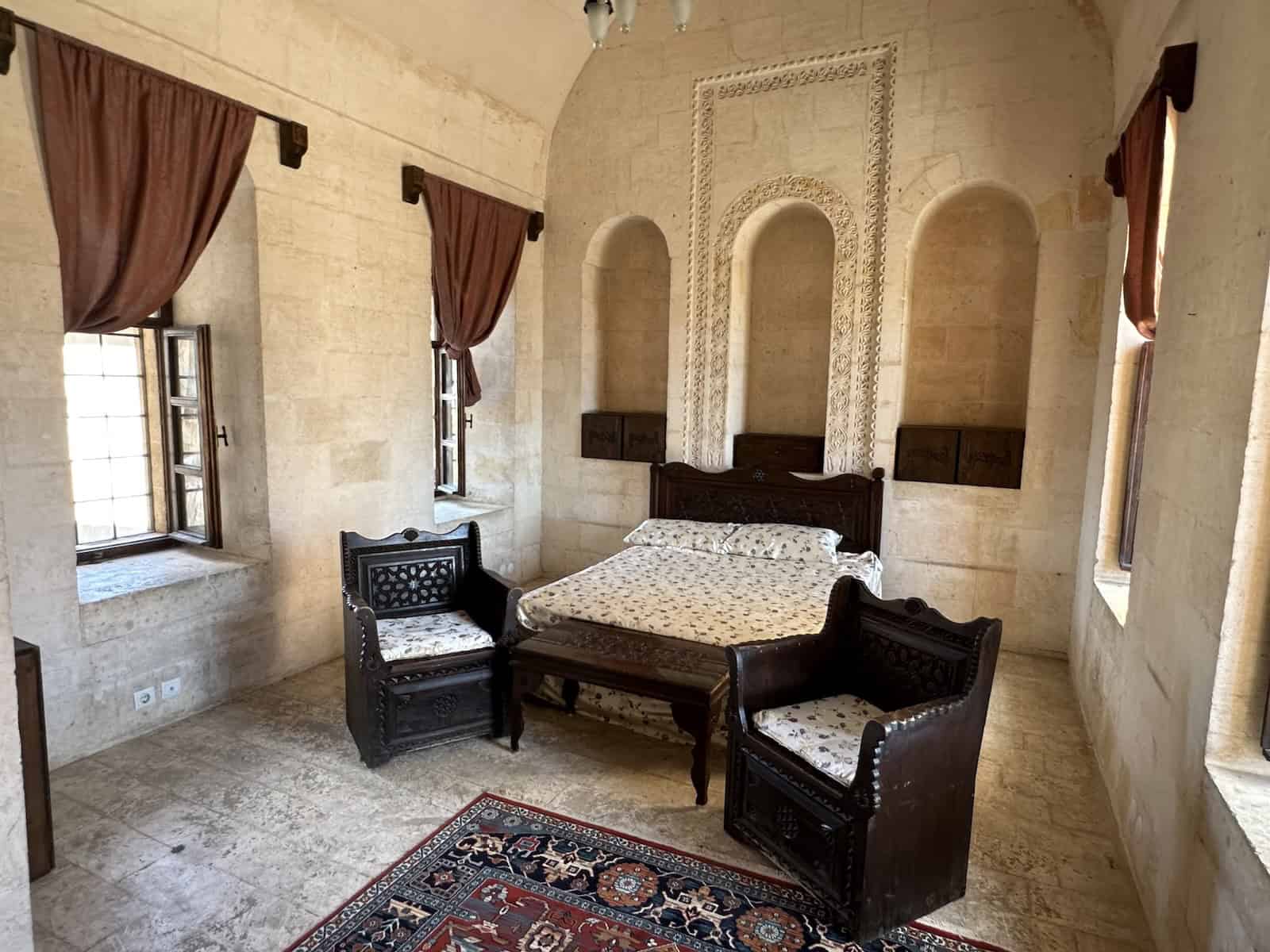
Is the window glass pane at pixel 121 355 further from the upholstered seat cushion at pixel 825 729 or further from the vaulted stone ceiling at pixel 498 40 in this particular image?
the upholstered seat cushion at pixel 825 729

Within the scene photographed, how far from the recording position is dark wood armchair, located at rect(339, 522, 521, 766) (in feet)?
10.7

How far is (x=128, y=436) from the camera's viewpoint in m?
4.22

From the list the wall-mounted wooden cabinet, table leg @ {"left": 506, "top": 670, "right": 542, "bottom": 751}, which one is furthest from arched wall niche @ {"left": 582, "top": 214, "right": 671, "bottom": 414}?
table leg @ {"left": 506, "top": 670, "right": 542, "bottom": 751}

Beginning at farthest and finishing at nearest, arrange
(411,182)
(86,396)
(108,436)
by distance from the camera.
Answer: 1. (411,182)
2. (108,436)
3. (86,396)

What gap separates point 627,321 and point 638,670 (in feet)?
12.6

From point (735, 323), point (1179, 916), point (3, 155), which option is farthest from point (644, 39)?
point (1179, 916)

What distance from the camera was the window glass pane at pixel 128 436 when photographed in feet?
13.6

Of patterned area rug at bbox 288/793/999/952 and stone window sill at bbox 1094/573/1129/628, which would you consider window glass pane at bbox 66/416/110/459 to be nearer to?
patterned area rug at bbox 288/793/999/952

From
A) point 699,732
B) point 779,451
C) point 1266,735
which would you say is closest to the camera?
point 1266,735

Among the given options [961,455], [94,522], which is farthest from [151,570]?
[961,455]

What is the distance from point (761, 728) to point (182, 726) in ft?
9.19

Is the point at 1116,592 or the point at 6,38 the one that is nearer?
the point at 6,38

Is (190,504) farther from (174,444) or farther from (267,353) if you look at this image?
(267,353)

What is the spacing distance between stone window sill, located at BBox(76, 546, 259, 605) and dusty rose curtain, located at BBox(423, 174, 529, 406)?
2.12m
